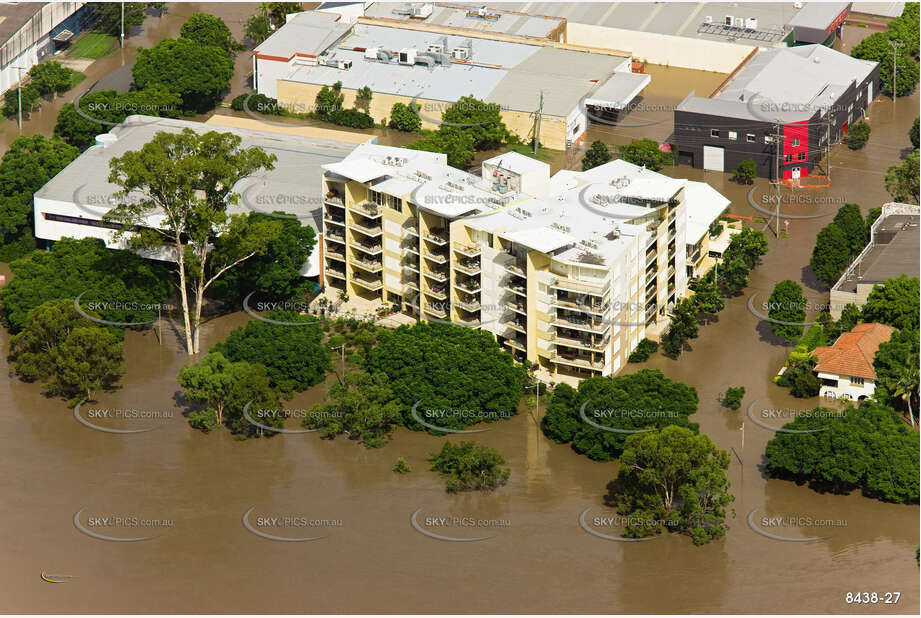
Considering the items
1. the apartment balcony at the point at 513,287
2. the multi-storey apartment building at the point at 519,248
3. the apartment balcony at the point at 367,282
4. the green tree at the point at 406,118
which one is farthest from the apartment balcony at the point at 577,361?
the green tree at the point at 406,118

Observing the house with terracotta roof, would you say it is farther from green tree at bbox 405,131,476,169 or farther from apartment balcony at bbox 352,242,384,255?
green tree at bbox 405,131,476,169

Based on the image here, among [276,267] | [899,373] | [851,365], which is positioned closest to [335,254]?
[276,267]

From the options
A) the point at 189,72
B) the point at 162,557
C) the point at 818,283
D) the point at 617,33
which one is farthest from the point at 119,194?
the point at 617,33

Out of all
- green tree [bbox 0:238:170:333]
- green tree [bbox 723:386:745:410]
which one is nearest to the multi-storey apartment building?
green tree [bbox 723:386:745:410]

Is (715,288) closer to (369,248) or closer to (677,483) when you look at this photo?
(677,483)

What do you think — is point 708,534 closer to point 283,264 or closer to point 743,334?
point 743,334
